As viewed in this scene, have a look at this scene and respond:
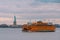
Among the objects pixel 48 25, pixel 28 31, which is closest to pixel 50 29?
pixel 48 25

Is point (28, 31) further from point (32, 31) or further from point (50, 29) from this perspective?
point (50, 29)

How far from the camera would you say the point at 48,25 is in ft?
314

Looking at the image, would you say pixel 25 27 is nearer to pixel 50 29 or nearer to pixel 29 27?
pixel 29 27

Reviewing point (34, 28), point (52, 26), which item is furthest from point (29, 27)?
point (52, 26)

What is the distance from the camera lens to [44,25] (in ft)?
312

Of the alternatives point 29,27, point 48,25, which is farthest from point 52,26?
point 29,27

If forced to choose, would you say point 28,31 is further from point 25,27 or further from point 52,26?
point 52,26

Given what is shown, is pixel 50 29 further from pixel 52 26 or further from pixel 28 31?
pixel 28 31

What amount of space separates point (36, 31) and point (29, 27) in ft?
12.9

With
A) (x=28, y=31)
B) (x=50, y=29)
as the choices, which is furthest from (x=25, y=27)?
(x=50, y=29)

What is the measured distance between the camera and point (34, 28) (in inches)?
3740

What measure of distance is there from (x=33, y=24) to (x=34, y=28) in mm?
2457

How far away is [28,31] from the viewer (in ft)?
322

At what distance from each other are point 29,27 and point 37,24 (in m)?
2.85
